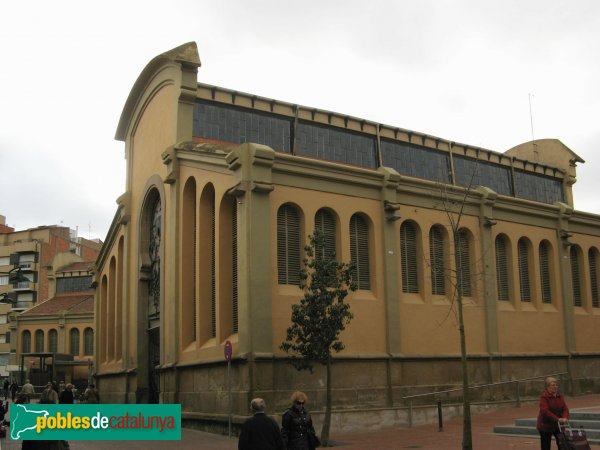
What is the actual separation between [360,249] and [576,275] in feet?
43.7

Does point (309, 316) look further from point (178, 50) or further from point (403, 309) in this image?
point (178, 50)

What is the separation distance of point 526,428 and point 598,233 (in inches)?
709

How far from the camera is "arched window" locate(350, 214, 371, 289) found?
2420cm

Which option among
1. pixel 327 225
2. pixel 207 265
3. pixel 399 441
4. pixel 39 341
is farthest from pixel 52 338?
pixel 399 441

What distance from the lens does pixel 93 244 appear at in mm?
101938

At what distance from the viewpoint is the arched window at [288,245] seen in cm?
2216

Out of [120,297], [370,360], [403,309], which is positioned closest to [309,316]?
[370,360]

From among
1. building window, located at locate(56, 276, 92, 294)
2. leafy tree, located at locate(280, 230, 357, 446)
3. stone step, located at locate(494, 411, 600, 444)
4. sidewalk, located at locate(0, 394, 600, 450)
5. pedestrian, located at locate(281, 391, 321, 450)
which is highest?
building window, located at locate(56, 276, 92, 294)

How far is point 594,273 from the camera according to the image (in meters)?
33.5

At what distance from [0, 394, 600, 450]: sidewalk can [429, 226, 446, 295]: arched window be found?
4938mm

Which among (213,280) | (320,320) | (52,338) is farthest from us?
(52,338)

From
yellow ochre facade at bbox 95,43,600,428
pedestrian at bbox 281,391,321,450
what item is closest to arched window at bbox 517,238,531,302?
yellow ochre facade at bbox 95,43,600,428

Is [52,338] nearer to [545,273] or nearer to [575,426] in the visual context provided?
[545,273]

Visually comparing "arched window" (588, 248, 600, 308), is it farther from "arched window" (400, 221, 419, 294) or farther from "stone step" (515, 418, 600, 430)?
"stone step" (515, 418, 600, 430)
